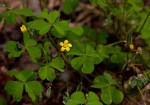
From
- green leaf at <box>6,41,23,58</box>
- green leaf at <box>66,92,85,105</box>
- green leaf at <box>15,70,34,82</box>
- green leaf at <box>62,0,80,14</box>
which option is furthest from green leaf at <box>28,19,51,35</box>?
green leaf at <box>62,0,80,14</box>

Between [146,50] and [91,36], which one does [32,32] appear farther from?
[146,50]

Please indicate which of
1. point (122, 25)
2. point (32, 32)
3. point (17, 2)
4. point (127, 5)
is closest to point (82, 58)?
point (32, 32)

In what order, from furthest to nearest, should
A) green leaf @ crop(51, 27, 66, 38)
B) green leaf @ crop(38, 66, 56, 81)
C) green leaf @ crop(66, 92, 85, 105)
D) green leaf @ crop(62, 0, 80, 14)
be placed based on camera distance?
green leaf @ crop(62, 0, 80, 14) → green leaf @ crop(51, 27, 66, 38) → green leaf @ crop(38, 66, 56, 81) → green leaf @ crop(66, 92, 85, 105)

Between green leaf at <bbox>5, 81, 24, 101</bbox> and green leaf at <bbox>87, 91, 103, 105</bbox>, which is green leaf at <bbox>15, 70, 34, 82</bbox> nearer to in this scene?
green leaf at <bbox>5, 81, 24, 101</bbox>

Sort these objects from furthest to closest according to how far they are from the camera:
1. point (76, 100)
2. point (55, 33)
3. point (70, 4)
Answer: point (70, 4), point (55, 33), point (76, 100)

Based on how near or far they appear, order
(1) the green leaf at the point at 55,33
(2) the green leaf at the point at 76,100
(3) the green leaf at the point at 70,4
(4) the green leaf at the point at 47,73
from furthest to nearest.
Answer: (3) the green leaf at the point at 70,4 → (1) the green leaf at the point at 55,33 → (4) the green leaf at the point at 47,73 → (2) the green leaf at the point at 76,100

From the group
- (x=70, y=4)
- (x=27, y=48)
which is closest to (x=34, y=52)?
(x=27, y=48)

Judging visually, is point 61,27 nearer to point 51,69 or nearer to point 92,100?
point 51,69

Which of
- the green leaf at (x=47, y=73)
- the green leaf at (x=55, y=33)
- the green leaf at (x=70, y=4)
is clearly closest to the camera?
the green leaf at (x=47, y=73)

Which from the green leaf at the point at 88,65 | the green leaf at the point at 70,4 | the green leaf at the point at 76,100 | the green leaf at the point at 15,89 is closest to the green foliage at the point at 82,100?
the green leaf at the point at 76,100

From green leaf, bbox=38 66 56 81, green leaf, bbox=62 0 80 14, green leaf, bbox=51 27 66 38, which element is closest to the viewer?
green leaf, bbox=38 66 56 81

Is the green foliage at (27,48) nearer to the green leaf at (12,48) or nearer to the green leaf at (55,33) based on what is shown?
the green leaf at (12,48)
